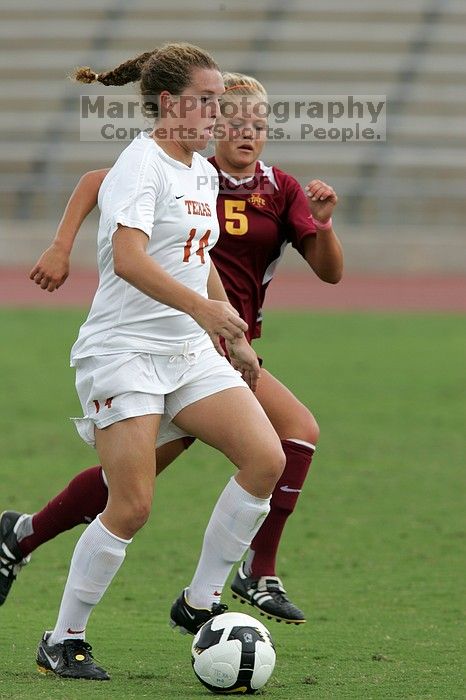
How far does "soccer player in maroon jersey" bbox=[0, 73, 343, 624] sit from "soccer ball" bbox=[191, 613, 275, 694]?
0.82 metres

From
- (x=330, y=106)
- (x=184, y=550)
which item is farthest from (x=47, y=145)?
(x=184, y=550)

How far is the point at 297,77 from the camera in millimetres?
24703

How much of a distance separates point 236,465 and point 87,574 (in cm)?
59

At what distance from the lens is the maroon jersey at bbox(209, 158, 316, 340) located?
5.05m

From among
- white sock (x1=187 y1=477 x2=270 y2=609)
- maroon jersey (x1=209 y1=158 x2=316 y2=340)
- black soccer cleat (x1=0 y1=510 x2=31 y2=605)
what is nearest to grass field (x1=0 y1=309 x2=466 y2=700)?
black soccer cleat (x1=0 y1=510 x2=31 y2=605)

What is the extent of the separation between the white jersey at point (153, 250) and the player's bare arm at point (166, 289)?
0.47 ft

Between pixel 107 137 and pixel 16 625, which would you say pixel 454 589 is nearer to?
pixel 16 625

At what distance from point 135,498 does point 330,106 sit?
67.2ft

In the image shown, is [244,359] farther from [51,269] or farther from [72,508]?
[72,508]

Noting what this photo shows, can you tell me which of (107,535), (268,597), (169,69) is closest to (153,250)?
(169,69)

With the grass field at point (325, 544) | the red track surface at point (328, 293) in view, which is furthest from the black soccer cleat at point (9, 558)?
the red track surface at point (328, 293)

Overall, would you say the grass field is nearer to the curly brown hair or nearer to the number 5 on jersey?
the number 5 on jersey

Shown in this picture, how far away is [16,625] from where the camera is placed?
4.95m

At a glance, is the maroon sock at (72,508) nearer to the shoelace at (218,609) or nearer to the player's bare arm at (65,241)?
the shoelace at (218,609)
